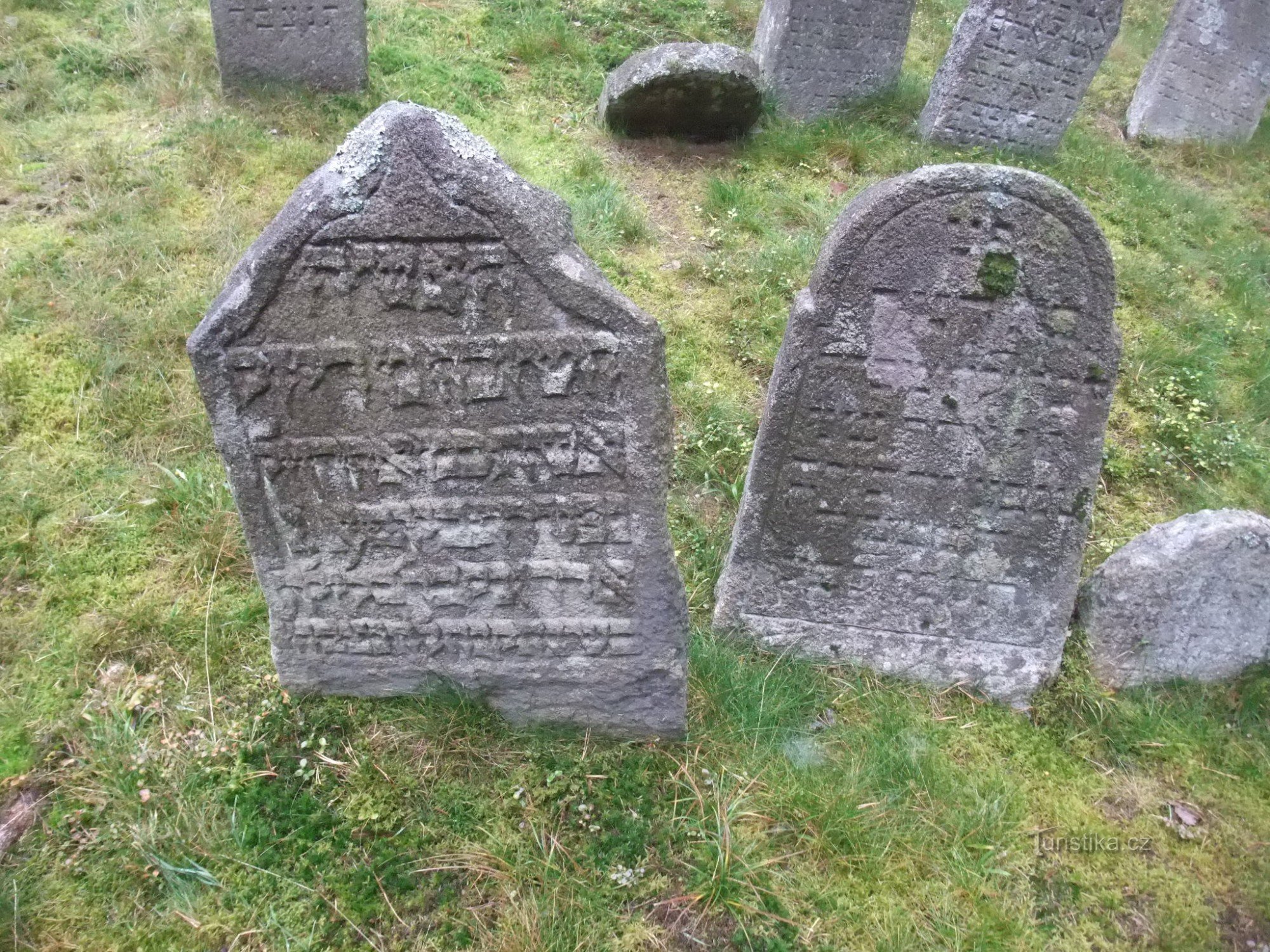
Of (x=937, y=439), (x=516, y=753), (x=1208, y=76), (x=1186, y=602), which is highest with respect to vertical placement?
(x=1208, y=76)

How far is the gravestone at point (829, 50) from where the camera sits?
235 inches

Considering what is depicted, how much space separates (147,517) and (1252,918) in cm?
371

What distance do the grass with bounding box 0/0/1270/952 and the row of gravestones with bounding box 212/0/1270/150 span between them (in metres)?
1.58

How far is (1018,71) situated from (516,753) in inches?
232

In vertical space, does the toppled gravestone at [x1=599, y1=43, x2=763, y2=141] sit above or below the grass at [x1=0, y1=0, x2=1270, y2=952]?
above

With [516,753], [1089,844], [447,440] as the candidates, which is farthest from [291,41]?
[1089,844]

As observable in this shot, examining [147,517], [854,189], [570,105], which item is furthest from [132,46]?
[854,189]

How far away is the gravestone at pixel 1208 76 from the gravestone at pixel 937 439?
657 centimetres

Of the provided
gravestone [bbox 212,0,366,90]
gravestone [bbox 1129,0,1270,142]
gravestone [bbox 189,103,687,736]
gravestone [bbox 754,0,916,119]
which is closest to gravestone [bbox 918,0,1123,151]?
gravestone [bbox 754,0,916,119]

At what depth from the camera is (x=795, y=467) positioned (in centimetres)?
245

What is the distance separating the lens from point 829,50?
607cm

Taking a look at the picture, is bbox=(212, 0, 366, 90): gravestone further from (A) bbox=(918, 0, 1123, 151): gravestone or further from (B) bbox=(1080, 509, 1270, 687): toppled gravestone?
(B) bbox=(1080, 509, 1270, 687): toppled gravestone

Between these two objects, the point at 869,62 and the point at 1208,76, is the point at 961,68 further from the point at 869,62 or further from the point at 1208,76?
the point at 1208,76

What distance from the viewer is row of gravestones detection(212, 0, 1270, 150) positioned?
5219 mm
